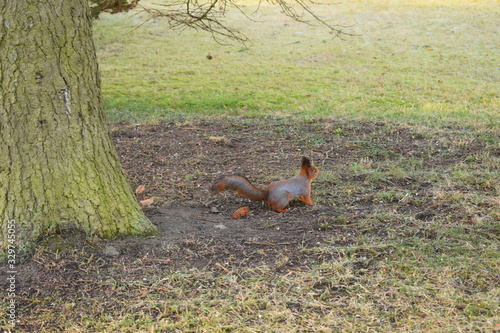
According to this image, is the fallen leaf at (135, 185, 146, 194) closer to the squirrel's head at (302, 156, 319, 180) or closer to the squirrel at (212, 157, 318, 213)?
the squirrel at (212, 157, 318, 213)

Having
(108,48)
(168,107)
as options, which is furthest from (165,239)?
(108,48)

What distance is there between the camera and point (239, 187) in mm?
3576

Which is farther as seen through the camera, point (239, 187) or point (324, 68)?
point (324, 68)

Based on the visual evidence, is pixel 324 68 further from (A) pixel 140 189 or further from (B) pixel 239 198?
(A) pixel 140 189

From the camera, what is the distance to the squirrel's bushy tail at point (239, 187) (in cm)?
349

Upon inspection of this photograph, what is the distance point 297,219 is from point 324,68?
730 centimetres

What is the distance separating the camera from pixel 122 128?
6145 millimetres

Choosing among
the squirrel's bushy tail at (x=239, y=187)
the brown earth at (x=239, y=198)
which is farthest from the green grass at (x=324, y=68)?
the squirrel's bushy tail at (x=239, y=187)

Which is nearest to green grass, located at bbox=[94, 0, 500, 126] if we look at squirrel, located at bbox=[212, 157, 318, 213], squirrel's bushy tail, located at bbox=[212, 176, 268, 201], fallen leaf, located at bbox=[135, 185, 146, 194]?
fallen leaf, located at bbox=[135, 185, 146, 194]

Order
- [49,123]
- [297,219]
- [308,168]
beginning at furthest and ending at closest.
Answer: [308,168] < [297,219] < [49,123]

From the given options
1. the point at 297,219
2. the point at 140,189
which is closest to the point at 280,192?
the point at 297,219

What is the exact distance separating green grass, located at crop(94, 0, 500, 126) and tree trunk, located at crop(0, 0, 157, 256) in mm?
1863

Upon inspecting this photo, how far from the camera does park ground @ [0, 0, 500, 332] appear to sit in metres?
2.42

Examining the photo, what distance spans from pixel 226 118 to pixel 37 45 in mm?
4166
